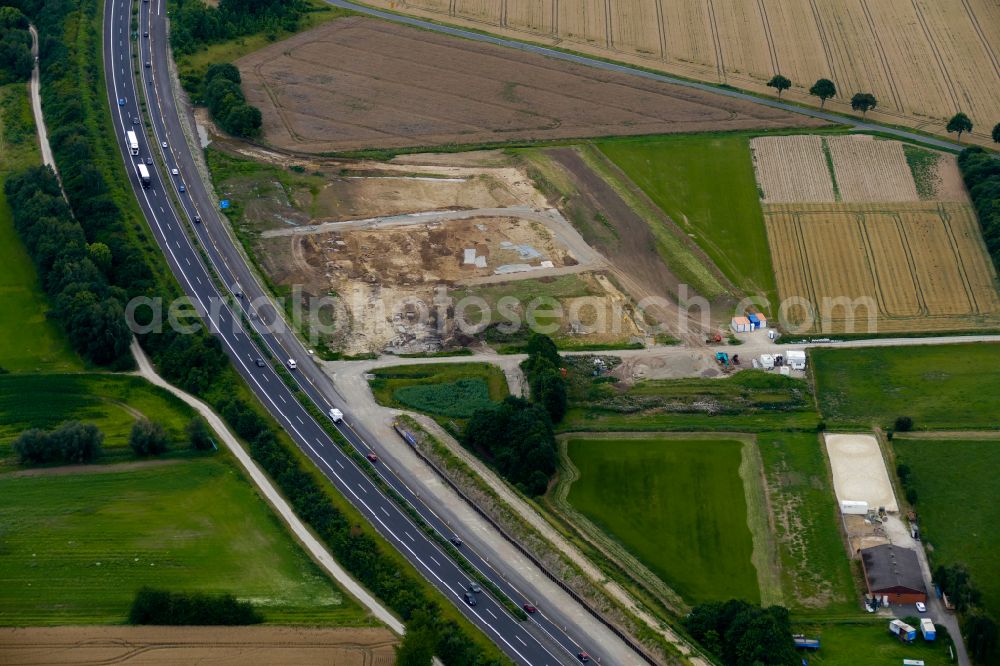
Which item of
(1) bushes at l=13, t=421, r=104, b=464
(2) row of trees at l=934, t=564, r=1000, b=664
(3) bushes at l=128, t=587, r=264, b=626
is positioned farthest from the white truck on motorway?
(2) row of trees at l=934, t=564, r=1000, b=664

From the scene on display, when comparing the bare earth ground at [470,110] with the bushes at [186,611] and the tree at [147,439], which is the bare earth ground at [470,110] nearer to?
the tree at [147,439]

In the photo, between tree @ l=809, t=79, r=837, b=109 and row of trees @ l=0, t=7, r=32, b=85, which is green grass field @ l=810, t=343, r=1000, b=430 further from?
row of trees @ l=0, t=7, r=32, b=85

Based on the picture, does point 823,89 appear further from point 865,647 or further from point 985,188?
point 865,647

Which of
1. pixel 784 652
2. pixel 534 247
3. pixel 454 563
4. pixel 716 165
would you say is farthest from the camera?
pixel 716 165

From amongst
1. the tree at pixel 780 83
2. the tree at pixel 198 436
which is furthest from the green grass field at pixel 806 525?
the tree at pixel 780 83

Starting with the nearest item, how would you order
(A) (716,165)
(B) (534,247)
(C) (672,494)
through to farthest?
1. (C) (672,494)
2. (B) (534,247)
3. (A) (716,165)

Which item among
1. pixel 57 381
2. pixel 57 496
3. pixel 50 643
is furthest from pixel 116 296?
pixel 50 643

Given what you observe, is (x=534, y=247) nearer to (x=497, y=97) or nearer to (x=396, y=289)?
(x=396, y=289)
